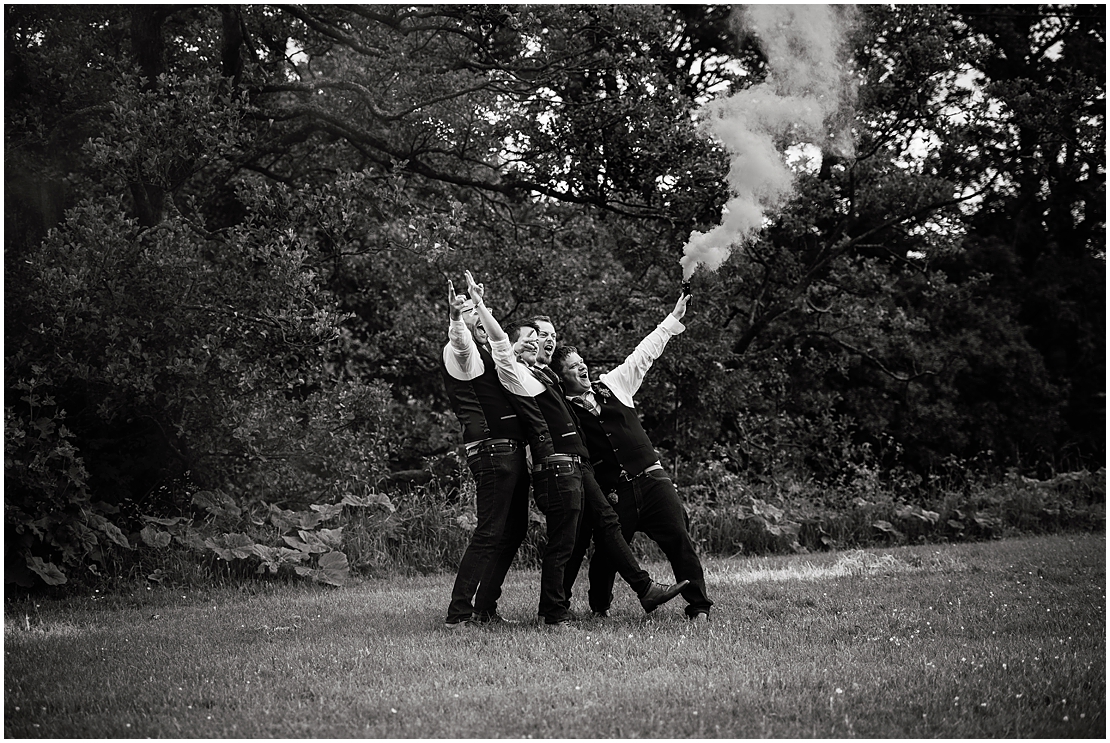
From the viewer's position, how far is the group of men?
5.95 m

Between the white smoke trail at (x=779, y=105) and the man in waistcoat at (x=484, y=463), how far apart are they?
3477 mm

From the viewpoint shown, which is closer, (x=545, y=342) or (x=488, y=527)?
(x=488, y=527)

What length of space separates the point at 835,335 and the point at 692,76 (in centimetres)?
455

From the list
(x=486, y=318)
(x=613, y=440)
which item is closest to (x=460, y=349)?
(x=486, y=318)

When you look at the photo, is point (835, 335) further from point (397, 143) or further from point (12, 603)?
point (12, 603)

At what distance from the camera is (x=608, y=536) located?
20.2 ft

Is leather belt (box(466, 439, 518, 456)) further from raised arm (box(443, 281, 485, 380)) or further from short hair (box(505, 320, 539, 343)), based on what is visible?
short hair (box(505, 320, 539, 343))

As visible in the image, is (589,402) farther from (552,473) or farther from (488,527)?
(488,527)

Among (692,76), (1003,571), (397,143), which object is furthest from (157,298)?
(692,76)

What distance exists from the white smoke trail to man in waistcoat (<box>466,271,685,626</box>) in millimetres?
3228

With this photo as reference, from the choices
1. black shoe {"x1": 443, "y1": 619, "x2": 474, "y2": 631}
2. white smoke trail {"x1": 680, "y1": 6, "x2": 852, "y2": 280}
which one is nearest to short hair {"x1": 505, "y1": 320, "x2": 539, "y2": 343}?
black shoe {"x1": 443, "y1": 619, "x2": 474, "y2": 631}

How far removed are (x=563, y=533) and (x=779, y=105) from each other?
17.3 feet

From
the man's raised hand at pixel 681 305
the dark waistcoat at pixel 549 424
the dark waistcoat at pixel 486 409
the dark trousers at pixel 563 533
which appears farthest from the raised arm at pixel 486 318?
the man's raised hand at pixel 681 305

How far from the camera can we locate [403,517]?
9102mm
